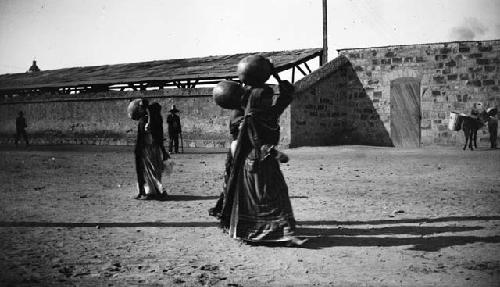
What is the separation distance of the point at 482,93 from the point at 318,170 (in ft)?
32.7

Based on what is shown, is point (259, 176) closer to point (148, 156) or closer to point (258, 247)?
point (258, 247)

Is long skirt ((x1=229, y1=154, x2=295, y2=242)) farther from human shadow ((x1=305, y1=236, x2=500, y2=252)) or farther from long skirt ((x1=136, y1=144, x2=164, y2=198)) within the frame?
long skirt ((x1=136, y1=144, x2=164, y2=198))

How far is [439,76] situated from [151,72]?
13437 mm

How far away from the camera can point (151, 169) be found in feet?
25.6

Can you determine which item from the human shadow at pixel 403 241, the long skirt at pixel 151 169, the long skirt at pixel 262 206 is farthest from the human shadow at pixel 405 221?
the long skirt at pixel 151 169

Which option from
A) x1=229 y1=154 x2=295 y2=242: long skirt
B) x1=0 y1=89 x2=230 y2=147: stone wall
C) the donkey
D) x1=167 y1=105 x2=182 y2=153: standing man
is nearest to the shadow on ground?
x1=229 y1=154 x2=295 y2=242: long skirt

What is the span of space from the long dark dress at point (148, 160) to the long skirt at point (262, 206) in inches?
125

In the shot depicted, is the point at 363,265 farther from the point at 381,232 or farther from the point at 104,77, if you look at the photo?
the point at 104,77

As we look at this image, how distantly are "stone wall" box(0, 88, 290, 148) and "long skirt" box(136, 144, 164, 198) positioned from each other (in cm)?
1008

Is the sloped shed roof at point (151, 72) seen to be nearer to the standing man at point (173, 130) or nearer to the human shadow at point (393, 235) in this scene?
the standing man at point (173, 130)

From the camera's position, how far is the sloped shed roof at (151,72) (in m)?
20.5

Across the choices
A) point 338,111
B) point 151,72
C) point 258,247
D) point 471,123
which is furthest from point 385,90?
point 258,247

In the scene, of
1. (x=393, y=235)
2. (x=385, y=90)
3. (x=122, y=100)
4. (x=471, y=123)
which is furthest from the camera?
(x=122, y=100)

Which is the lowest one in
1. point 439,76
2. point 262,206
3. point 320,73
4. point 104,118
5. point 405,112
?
point 262,206
